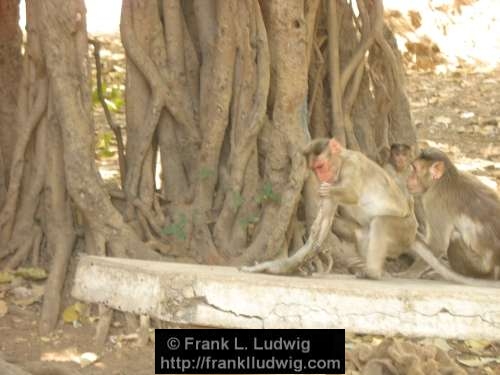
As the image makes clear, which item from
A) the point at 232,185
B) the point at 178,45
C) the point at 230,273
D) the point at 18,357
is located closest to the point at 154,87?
the point at 178,45

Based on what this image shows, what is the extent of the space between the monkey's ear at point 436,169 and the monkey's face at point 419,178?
47mm

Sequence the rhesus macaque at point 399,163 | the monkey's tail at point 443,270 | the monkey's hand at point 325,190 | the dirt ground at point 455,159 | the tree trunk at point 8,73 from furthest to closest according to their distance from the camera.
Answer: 1. the rhesus macaque at point 399,163
2. the tree trunk at point 8,73
3. the monkey's tail at point 443,270
4. the monkey's hand at point 325,190
5. the dirt ground at point 455,159

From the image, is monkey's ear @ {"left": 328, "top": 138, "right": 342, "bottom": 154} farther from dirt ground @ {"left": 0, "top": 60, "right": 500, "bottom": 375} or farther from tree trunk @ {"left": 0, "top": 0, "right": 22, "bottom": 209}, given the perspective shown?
tree trunk @ {"left": 0, "top": 0, "right": 22, "bottom": 209}

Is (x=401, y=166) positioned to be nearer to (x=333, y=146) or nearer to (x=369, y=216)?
(x=369, y=216)

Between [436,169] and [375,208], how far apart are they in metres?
0.46

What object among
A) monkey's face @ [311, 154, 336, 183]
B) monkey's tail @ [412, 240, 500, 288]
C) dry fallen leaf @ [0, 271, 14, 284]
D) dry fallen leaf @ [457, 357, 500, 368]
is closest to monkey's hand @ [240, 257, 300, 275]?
monkey's face @ [311, 154, 336, 183]

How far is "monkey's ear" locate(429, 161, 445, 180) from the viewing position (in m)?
6.27

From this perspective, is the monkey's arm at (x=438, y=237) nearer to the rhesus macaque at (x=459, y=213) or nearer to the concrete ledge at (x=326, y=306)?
the rhesus macaque at (x=459, y=213)

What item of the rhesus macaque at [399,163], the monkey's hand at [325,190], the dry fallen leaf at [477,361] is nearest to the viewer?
the dry fallen leaf at [477,361]

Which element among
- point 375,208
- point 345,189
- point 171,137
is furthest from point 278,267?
point 171,137

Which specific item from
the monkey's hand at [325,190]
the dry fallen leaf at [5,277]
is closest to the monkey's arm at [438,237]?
the monkey's hand at [325,190]

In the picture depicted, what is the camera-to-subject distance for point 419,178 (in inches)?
250

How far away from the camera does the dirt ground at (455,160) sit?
5566 millimetres

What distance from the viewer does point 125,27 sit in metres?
6.75
